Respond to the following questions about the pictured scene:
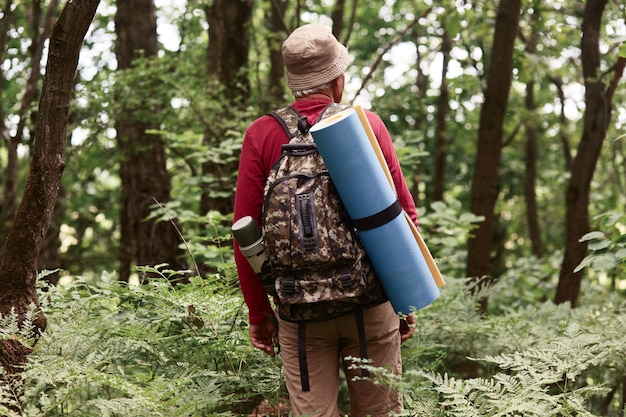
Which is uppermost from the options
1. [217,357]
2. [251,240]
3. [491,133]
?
[251,240]

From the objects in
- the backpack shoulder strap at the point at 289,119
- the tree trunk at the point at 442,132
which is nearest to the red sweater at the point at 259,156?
the backpack shoulder strap at the point at 289,119

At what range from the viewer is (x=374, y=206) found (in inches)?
106

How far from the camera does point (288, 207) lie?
2676 millimetres

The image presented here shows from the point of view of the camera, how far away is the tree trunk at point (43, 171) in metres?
3.32

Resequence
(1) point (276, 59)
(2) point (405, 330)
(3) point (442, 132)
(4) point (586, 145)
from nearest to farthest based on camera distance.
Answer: (2) point (405, 330)
(4) point (586, 145)
(1) point (276, 59)
(3) point (442, 132)

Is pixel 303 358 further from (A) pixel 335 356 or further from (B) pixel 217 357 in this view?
(B) pixel 217 357

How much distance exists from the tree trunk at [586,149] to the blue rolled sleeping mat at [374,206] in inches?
154

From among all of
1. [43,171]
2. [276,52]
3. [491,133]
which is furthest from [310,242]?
[276,52]

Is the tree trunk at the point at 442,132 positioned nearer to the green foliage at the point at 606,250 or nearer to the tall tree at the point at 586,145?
the tall tree at the point at 586,145

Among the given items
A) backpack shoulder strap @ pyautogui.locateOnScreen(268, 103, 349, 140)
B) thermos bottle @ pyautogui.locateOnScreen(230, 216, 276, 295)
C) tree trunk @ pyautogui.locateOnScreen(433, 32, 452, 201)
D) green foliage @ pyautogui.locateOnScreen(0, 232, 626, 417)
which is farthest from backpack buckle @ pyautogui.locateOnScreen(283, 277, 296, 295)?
tree trunk @ pyautogui.locateOnScreen(433, 32, 452, 201)

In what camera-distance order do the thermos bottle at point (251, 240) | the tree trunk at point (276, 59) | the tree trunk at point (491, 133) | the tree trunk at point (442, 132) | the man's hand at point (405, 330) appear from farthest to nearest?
the tree trunk at point (442, 132) → the tree trunk at point (276, 59) → the tree trunk at point (491, 133) → the man's hand at point (405, 330) → the thermos bottle at point (251, 240)

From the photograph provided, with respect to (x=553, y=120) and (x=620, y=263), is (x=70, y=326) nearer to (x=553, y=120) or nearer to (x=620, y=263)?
(x=620, y=263)

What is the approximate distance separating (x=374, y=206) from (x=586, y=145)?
4.28m

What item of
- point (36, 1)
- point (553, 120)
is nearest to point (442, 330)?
point (36, 1)
